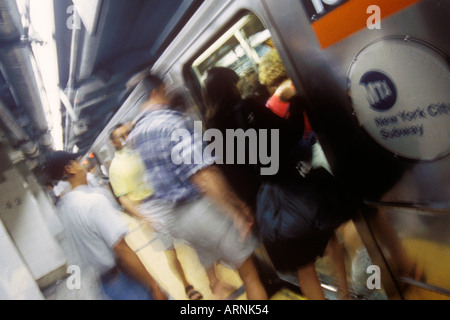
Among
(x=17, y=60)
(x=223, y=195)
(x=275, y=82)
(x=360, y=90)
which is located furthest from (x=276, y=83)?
(x=17, y=60)

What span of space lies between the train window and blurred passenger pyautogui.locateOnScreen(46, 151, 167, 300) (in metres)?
1.33

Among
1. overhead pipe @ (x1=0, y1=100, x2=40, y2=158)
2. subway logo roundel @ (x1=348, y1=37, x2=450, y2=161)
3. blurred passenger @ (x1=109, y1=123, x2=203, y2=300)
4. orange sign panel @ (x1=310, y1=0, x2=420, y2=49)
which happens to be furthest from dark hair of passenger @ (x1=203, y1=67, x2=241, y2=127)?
overhead pipe @ (x1=0, y1=100, x2=40, y2=158)

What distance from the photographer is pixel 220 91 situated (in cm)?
158

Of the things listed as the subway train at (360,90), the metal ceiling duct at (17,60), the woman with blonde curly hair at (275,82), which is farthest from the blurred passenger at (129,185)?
the woman with blonde curly hair at (275,82)

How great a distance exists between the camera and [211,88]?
5.31 feet

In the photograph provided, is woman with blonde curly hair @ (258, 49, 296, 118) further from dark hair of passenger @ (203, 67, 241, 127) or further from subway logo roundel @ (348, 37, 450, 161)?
subway logo roundel @ (348, 37, 450, 161)

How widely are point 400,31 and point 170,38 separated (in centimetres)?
218

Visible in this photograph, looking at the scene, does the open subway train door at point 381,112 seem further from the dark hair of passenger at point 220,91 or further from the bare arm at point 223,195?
the bare arm at point 223,195

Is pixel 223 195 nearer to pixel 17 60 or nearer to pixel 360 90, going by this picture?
pixel 360 90

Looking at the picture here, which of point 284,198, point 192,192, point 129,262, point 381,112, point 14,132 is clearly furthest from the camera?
point 14,132

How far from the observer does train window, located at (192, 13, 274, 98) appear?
178 cm

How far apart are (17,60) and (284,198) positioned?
286 cm

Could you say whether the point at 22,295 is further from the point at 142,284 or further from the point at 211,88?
the point at 211,88
